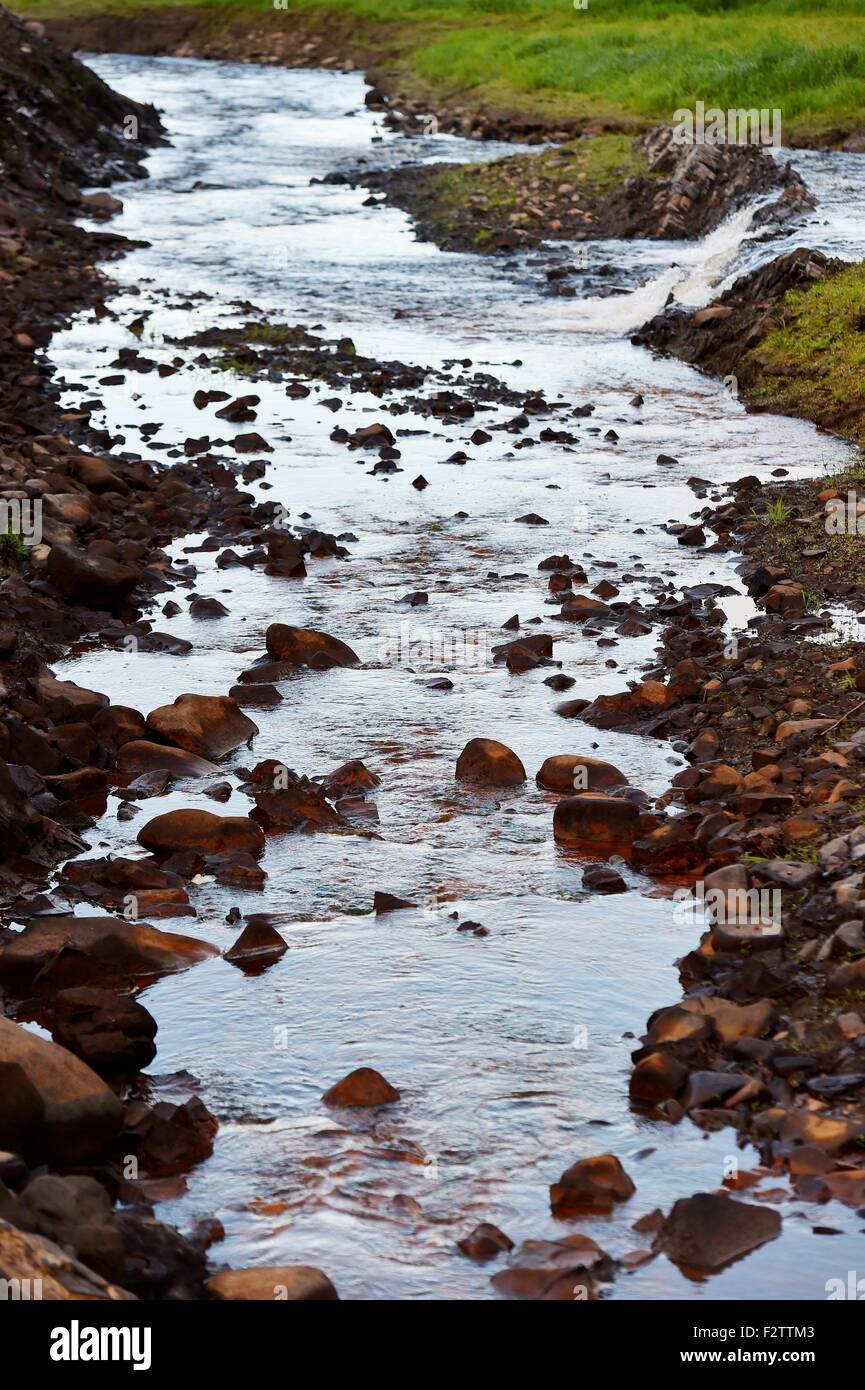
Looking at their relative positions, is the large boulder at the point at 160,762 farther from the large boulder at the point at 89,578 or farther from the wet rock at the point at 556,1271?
the wet rock at the point at 556,1271

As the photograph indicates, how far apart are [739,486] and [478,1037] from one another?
8212 millimetres

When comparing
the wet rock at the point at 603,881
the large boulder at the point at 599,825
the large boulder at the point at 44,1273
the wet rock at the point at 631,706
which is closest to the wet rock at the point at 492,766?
the large boulder at the point at 599,825

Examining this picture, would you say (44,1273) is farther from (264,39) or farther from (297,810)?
(264,39)

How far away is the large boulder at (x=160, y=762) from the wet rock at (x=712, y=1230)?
13.8 feet

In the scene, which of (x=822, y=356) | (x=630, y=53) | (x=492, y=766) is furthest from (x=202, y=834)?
(x=630, y=53)

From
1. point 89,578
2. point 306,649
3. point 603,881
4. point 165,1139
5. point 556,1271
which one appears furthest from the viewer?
point 89,578

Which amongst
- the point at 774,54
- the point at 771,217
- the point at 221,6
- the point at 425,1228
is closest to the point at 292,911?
the point at 425,1228

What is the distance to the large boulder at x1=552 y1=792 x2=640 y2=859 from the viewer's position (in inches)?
305

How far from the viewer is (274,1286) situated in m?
4.61

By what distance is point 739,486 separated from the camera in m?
13.5

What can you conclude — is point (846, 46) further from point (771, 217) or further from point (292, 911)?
point (292, 911)

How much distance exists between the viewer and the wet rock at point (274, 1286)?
15.1 feet

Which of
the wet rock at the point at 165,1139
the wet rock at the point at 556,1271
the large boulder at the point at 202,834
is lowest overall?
the wet rock at the point at 556,1271

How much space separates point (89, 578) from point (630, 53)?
28.9 meters
